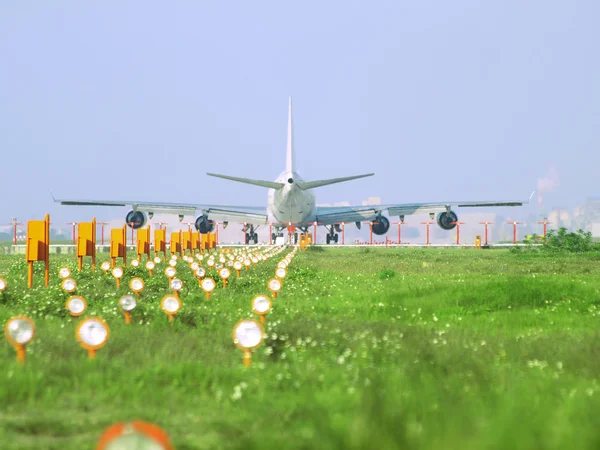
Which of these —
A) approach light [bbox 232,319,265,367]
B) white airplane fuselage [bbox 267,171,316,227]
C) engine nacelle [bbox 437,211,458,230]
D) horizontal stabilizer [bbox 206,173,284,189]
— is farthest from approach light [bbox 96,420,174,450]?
engine nacelle [bbox 437,211,458,230]

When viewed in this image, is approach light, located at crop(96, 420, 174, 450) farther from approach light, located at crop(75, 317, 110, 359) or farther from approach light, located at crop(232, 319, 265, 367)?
approach light, located at crop(75, 317, 110, 359)

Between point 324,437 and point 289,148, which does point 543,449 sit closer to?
point 324,437

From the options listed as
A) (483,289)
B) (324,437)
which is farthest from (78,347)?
(483,289)

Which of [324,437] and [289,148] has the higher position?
[289,148]

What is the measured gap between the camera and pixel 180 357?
758cm

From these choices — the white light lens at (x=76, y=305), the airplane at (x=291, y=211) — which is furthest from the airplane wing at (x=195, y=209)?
the white light lens at (x=76, y=305)

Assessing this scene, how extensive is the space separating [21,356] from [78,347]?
1.02 meters

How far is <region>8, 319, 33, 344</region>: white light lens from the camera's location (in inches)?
285

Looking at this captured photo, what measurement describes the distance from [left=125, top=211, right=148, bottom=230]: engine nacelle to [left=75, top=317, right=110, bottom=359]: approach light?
57.6m

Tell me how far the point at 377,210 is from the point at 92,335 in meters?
65.4

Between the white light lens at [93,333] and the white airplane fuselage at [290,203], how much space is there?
2095 inches

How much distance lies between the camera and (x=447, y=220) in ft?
222

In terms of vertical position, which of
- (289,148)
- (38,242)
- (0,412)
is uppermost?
(289,148)

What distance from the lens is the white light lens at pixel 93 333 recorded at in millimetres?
7383
